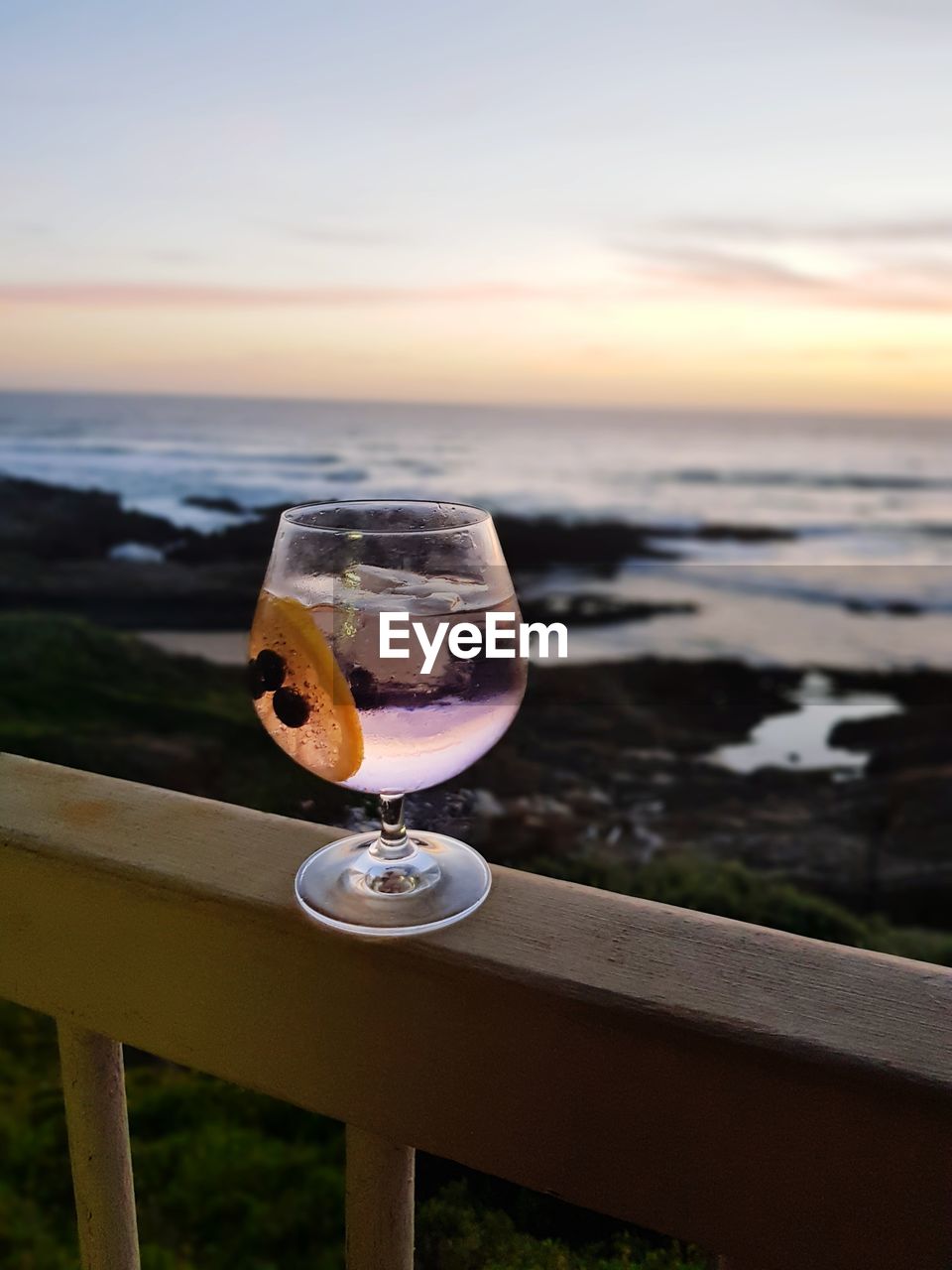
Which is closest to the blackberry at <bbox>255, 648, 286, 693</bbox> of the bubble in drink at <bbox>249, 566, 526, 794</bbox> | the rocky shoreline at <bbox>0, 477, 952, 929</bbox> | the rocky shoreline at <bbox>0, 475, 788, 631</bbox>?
the bubble in drink at <bbox>249, 566, 526, 794</bbox>

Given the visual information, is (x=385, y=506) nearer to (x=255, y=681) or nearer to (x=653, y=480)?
(x=255, y=681)

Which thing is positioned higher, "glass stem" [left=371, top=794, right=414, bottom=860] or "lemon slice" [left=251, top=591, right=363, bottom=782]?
"lemon slice" [left=251, top=591, right=363, bottom=782]

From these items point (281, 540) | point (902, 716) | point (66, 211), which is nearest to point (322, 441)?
point (66, 211)

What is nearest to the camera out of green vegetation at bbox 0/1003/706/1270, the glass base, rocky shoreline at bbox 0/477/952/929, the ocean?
the glass base

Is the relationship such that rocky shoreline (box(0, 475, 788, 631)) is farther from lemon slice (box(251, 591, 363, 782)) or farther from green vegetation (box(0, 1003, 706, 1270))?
lemon slice (box(251, 591, 363, 782))

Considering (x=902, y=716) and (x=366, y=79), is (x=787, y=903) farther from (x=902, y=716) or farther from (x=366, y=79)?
(x=902, y=716)

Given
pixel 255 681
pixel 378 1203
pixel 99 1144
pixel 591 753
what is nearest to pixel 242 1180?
pixel 99 1144

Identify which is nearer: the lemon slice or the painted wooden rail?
the painted wooden rail

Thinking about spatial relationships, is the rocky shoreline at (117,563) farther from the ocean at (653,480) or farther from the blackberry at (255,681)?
the blackberry at (255,681)
